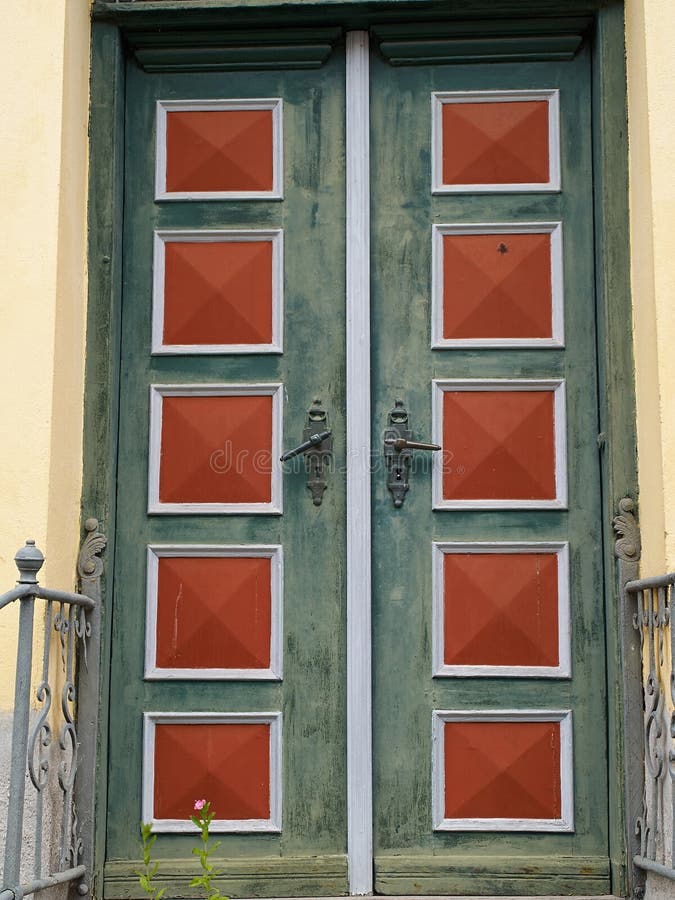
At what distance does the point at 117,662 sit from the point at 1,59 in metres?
2.06

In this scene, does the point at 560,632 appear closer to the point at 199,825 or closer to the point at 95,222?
the point at 199,825

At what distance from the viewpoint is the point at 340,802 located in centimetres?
434

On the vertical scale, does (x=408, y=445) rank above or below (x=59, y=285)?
below

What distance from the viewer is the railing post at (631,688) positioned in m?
4.12

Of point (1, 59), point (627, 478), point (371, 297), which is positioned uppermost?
point (1, 59)

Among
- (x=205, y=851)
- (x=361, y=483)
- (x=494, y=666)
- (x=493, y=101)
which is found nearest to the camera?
(x=205, y=851)

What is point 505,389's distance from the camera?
4559 millimetres

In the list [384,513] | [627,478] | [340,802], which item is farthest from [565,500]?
[340,802]

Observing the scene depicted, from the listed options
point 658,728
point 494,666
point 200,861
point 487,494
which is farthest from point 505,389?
point 200,861

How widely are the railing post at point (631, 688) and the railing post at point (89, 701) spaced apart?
5.63ft

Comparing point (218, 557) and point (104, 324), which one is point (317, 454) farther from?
point (104, 324)

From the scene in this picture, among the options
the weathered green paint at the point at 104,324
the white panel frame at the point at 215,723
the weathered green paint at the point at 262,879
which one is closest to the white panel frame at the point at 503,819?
the weathered green paint at the point at 262,879

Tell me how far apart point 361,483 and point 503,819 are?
1215mm

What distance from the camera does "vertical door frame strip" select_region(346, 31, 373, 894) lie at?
4305 mm
